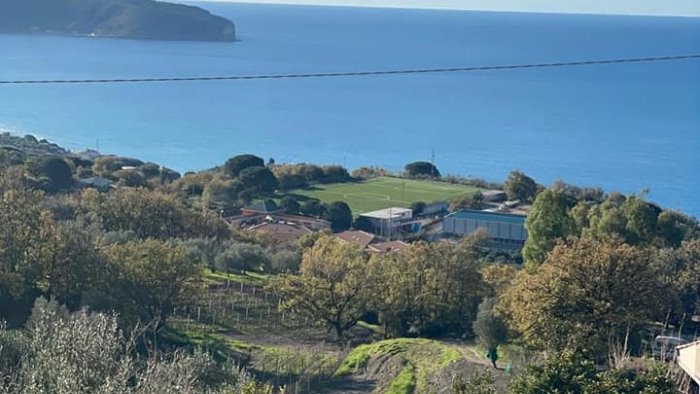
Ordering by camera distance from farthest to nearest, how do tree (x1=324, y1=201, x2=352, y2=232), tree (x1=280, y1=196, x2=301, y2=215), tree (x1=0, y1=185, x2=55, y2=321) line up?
tree (x1=280, y1=196, x2=301, y2=215)
tree (x1=324, y1=201, x2=352, y2=232)
tree (x1=0, y1=185, x2=55, y2=321)

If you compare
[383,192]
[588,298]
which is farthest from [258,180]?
[588,298]

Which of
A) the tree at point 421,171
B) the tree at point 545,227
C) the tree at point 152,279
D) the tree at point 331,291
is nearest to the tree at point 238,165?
the tree at point 421,171

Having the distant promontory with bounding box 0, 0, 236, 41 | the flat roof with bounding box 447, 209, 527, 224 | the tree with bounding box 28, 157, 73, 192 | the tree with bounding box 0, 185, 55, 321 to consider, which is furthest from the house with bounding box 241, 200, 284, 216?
the distant promontory with bounding box 0, 0, 236, 41

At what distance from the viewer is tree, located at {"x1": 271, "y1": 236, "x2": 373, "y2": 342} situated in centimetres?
1469

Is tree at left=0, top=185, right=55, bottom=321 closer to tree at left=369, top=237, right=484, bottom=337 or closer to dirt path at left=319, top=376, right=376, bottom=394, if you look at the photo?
dirt path at left=319, top=376, right=376, bottom=394

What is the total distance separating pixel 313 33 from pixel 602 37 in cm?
3718

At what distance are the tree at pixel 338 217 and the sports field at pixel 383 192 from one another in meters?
1.28

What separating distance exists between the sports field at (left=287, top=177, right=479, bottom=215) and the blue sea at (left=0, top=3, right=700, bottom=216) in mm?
8038

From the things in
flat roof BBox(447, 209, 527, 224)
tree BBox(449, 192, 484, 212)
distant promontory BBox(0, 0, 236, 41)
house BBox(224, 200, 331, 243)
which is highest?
distant promontory BBox(0, 0, 236, 41)

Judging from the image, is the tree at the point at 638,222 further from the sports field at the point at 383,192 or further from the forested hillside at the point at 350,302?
the sports field at the point at 383,192

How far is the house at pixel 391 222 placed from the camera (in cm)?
2548

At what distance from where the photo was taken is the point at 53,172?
26.1 metres

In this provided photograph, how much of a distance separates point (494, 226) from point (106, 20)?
86.9 metres

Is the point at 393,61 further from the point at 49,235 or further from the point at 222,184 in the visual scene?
the point at 49,235
